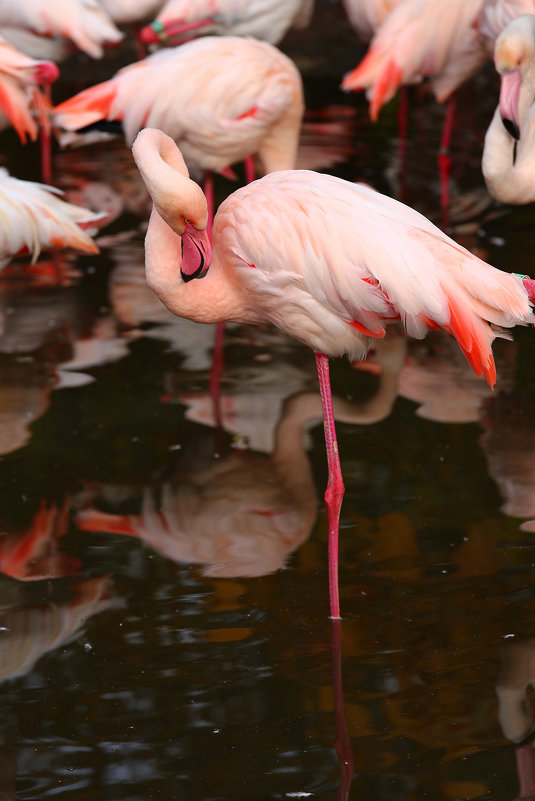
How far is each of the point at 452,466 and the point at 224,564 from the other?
99 cm

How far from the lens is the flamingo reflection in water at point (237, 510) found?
3.84 m

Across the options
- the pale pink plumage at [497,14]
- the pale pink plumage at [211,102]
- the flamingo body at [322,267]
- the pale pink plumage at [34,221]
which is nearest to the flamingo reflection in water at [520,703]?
the flamingo body at [322,267]

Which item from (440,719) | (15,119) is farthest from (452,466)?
(15,119)

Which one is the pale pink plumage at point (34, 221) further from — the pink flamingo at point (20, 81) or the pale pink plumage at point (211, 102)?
the pink flamingo at point (20, 81)

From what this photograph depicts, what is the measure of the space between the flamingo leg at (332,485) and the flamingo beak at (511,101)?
1.68m

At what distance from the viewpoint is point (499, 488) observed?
414 centimetres

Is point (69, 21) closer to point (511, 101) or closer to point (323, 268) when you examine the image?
point (511, 101)

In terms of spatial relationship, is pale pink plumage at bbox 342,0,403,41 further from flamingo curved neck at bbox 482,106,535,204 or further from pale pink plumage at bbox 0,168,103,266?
pale pink plumage at bbox 0,168,103,266

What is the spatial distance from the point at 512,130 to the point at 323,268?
69.2 inches

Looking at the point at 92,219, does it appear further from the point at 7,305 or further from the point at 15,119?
the point at 15,119

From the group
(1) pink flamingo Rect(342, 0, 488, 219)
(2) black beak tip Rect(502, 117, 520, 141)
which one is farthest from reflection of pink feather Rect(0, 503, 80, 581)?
(1) pink flamingo Rect(342, 0, 488, 219)

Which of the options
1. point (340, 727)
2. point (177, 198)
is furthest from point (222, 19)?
point (340, 727)

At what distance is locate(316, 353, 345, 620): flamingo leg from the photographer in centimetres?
346

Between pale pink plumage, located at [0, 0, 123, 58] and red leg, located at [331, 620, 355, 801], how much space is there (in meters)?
4.83
